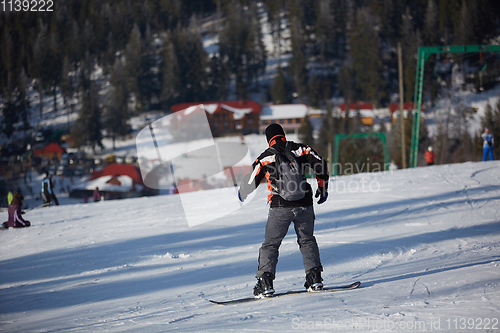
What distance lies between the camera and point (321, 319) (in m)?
2.92

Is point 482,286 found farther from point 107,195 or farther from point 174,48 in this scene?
point 174,48

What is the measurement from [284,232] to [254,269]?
1.40 meters

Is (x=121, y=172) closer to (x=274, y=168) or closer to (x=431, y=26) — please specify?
(x=274, y=168)

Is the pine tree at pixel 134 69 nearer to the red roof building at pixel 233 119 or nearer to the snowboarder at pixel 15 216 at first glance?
the red roof building at pixel 233 119

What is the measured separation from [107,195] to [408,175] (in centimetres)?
2307

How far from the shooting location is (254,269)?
4.71 meters

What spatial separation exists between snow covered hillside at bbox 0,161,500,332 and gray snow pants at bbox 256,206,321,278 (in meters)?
0.32

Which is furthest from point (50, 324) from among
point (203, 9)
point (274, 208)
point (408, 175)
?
point (203, 9)

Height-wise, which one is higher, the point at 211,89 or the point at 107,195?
the point at 211,89

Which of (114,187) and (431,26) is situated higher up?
(431,26)

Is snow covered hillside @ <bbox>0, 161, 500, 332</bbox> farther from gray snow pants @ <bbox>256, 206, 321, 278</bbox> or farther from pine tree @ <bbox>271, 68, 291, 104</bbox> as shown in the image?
pine tree @ <bbox>271, 68, 291, 104</bbox>

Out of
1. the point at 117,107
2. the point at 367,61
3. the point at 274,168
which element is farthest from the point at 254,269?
the point at 367,61

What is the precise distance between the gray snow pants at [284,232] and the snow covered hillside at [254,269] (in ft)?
1.05

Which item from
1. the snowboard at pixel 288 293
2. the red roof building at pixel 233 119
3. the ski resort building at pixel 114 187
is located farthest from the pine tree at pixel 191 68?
the snowboard at pixel 288 293
